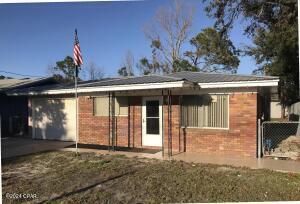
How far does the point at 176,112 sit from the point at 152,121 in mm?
1172

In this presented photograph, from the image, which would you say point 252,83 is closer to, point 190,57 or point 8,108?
point 8,108

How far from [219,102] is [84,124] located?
21.0ft

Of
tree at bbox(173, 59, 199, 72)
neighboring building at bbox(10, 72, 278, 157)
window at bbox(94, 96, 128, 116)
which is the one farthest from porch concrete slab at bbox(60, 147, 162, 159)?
tree at bbox(173, 59, 199, 72)

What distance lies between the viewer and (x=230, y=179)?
7.79 meters

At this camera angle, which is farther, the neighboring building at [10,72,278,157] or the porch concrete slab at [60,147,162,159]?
the porch concrete slab at [60,147,162,159]

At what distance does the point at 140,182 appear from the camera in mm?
7707

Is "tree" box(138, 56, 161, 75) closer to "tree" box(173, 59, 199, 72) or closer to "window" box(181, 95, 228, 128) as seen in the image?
"tree" box(173, 59, 199, 72)

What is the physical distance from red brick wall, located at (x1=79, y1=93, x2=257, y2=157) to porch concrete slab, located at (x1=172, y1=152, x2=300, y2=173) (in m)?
0.49

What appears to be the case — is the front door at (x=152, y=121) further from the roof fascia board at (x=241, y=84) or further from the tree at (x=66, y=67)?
the tree at (x=66, y=67)

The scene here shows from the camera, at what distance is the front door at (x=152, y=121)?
12.6 metres

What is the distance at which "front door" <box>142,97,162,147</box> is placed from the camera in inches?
496

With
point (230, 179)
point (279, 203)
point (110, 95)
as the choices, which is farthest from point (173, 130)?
point (279, 203)

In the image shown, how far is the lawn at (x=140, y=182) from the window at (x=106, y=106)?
10.9 ft

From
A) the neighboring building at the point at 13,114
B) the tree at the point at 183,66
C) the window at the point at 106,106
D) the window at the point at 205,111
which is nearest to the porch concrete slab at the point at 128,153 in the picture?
the window at the point at 205,111
